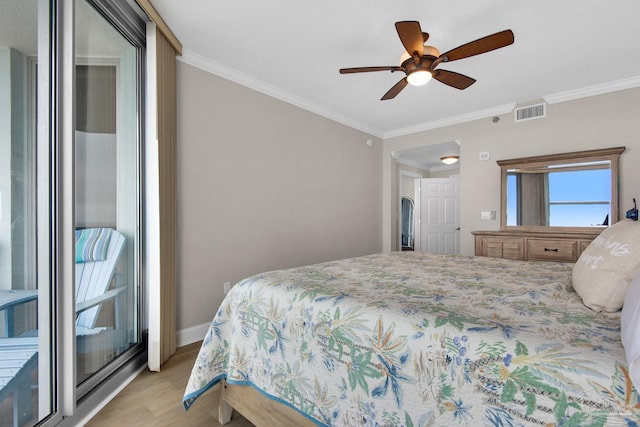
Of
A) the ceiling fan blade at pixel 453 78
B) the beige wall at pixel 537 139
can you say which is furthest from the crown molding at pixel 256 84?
the ceiling fan blade at pixel 453 78

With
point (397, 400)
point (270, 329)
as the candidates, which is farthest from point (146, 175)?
point (397, 400)

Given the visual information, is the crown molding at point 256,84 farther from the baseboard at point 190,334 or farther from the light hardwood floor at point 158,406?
the light hardwood floor at point 158,406

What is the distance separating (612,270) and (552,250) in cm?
265

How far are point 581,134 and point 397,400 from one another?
3921 millimetres

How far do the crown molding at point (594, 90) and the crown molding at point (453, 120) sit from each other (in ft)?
1.34

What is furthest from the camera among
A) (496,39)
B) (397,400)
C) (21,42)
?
(496,39)

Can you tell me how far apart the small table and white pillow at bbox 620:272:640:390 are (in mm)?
2052

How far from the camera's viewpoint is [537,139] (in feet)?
11.7

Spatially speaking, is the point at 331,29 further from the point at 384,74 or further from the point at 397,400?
the point at 397,400

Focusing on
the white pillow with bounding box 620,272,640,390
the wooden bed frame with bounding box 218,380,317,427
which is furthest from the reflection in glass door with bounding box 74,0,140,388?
the white pillow with bounding box 620,272,640,390

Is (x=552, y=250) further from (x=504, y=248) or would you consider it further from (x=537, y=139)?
(x=537, y=139)

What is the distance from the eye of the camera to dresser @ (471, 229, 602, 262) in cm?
306

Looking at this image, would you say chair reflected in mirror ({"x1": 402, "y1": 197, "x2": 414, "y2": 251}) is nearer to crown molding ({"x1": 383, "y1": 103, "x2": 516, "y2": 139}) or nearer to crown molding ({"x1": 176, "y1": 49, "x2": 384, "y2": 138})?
crown molding ({"x1": 383, "y1": 103, "x2": 516, "y2": 139})

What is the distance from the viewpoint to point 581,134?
330cm
